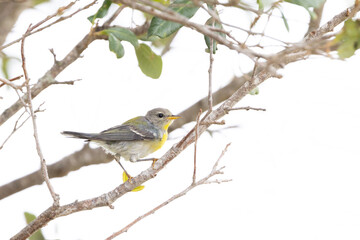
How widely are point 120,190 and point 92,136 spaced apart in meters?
1.25

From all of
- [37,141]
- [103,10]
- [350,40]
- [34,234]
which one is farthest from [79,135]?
[350,40]

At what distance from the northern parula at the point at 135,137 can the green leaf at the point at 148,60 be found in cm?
97

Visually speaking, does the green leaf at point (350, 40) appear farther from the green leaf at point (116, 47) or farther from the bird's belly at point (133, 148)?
the bird's belly at point (133, 148)

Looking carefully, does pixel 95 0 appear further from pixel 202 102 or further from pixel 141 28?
pixel 202 102

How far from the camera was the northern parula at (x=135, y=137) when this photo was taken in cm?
423

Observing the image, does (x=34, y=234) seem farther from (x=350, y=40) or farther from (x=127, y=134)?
(x=350, y=40)

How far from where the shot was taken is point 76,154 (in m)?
3.99

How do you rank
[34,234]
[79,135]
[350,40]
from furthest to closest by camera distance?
[79,135] → [34,234] → [350,40]

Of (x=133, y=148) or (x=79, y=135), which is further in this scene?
(x=133, y=148)

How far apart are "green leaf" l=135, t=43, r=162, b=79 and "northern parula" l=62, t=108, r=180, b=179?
0.97 m

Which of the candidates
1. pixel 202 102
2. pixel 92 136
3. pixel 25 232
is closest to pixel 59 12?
pixel 25 232

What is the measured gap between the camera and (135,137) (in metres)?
4.53

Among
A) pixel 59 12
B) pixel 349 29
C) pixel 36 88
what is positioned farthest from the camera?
pixel 36 88

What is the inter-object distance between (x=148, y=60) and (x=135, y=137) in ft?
4.91
